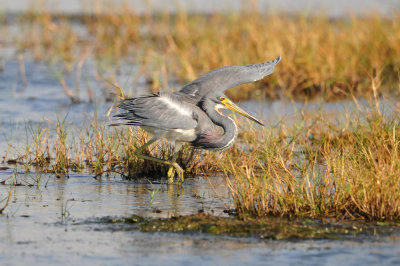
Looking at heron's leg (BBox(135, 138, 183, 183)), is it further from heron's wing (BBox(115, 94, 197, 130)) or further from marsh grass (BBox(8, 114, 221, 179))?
heron's wing (BBox(115, 94, 197, 130))

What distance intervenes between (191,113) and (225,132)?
37 cm

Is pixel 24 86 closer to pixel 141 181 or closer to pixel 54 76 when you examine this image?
pixel 54 76

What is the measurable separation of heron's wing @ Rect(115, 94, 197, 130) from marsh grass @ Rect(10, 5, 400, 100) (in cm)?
247

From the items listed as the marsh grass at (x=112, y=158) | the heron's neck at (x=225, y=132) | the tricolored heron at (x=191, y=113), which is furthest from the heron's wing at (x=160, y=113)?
the marsh grass at (x=112, y=158)

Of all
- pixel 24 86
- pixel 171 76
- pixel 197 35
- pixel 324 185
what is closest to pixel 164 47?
pixel 197 35

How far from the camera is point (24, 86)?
514 inches

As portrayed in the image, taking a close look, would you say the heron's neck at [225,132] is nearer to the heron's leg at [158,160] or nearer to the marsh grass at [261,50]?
the heron's leg at [158,160]

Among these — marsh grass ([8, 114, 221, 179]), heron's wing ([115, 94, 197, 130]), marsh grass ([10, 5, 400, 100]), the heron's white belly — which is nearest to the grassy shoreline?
marsh grass ([8, 114, 221, 179])

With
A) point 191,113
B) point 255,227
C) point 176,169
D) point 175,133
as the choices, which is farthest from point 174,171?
point 255,227

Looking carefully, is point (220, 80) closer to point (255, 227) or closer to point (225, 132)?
point (225, 132)

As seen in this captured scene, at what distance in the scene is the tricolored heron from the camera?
703 centimetres

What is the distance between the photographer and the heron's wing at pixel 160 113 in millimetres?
7016

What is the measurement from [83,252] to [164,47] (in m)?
12.6

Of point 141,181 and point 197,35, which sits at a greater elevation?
point 197,35
